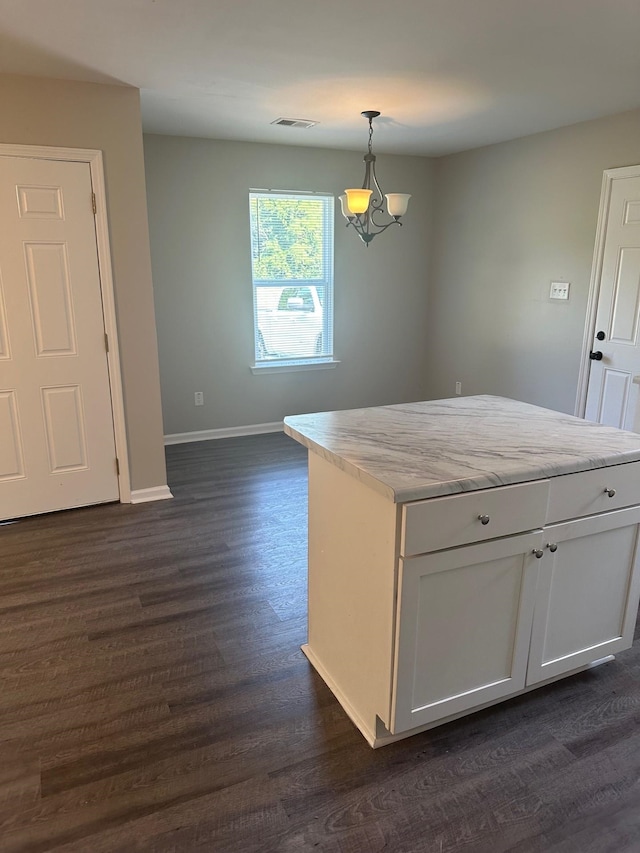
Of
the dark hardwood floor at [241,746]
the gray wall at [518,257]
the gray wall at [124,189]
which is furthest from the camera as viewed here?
the gray wall at [518,257]

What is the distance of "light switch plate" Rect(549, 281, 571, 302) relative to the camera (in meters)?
4.37

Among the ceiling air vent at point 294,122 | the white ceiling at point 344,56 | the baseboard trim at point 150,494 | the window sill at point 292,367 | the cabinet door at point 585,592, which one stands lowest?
the baseboard trim at point 150,494

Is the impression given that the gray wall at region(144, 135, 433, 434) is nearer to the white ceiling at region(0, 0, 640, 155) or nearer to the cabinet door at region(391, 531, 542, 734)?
the white ceiling at region(0, 0, 640, 155)

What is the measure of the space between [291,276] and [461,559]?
157 inches

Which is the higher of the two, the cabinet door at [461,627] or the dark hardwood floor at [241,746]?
the cabinet door at [461,627]

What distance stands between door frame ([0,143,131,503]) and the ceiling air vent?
4.53 ft

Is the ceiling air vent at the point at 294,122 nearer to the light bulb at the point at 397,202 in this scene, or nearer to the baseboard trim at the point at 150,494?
the light bulb at the point at 397,202

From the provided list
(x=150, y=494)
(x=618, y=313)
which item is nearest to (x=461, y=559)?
(x=150, y=494)

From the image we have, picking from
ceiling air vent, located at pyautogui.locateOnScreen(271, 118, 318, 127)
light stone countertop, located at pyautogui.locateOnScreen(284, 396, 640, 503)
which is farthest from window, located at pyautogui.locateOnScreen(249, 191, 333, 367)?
light stone countertop, located at pyautogui.locateOnScreen(284, 396, 640, 503)

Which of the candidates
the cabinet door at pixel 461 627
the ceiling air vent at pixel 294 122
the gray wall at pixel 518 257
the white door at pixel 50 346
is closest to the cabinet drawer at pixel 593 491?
the cabinet door at pixel 461 627

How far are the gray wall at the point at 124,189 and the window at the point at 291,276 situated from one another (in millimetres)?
1659

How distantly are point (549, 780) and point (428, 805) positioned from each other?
39cm

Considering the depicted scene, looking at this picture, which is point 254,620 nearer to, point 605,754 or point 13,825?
point 13,825

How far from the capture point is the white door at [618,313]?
384 cm
